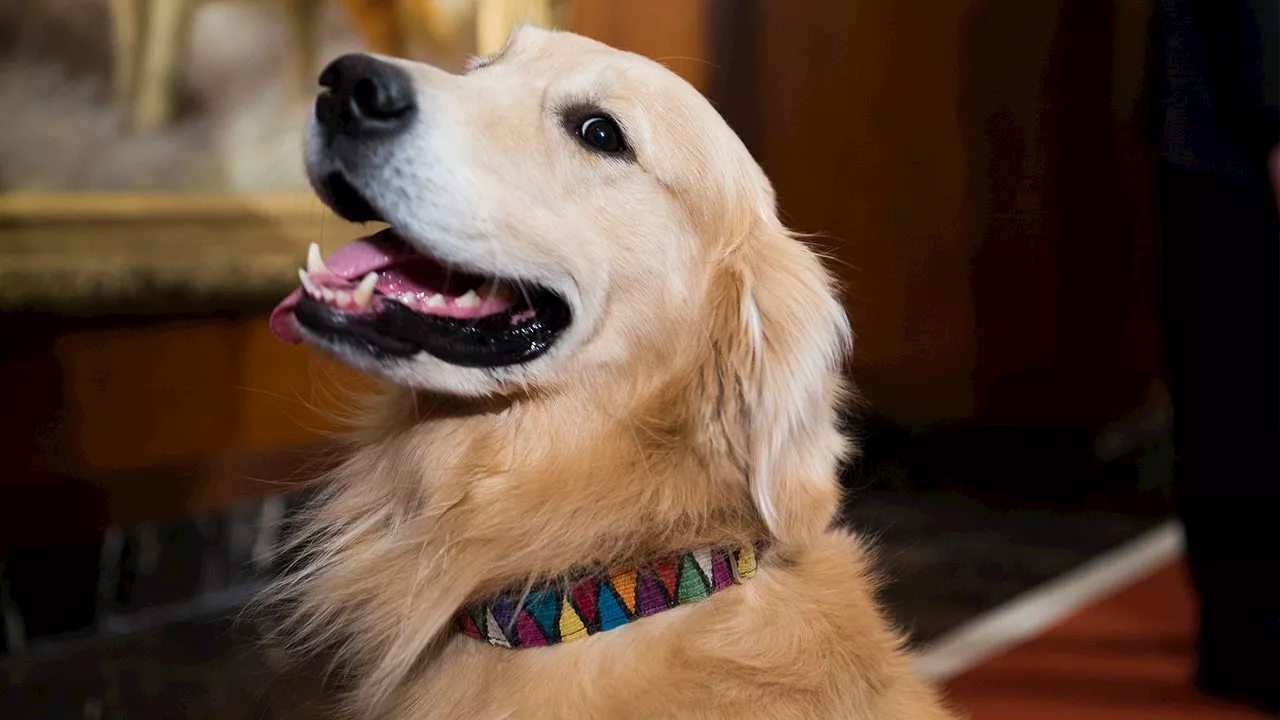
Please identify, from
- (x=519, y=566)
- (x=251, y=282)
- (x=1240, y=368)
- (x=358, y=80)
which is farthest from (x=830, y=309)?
(x=251, y=282)

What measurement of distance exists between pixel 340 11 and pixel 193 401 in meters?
1.05

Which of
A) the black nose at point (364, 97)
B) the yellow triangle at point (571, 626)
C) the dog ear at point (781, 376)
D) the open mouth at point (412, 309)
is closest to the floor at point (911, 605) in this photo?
the dog ear at point (781, 376)

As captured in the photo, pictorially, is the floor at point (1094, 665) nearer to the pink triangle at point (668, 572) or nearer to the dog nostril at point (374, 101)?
the pink triangle at point (668, 572)

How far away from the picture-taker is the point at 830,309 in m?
1.44

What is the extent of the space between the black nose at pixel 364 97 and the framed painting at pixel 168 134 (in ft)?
4.04

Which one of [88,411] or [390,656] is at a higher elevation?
[390,656]

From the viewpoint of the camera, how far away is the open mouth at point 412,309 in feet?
4.03

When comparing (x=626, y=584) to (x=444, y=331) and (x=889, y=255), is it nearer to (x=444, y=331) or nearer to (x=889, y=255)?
(x=444, y=331)

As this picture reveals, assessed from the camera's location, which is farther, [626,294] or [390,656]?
[626,294]

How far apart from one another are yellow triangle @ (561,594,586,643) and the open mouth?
294mm

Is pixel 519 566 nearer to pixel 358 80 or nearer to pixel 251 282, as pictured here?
pixel 358 80

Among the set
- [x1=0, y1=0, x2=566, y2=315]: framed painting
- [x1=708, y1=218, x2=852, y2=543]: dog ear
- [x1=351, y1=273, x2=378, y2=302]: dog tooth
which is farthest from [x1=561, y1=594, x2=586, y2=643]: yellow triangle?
[x1=0, y1=0, x2=566, y2=315]: framed painting

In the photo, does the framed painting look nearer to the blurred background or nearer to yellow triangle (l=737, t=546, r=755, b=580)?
the blurred background

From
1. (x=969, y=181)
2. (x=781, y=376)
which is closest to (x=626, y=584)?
(x=781, y=376)
